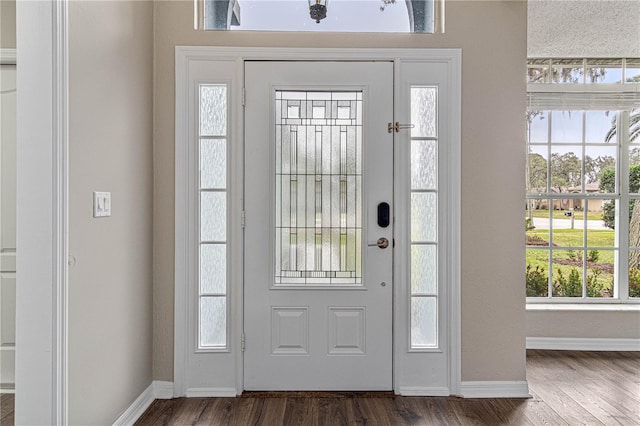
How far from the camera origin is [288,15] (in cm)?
274

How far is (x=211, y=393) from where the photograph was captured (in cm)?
266

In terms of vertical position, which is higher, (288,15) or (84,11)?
(288,15)

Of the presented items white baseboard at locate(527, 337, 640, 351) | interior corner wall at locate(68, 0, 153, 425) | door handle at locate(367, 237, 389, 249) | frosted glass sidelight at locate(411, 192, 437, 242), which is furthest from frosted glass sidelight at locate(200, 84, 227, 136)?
white baseboard at locate(527, 337, 640, 351)

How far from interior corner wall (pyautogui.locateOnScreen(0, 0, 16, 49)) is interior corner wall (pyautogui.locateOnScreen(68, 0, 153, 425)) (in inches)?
34.8

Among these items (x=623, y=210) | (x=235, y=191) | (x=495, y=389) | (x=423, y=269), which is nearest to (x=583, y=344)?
(x=623, y=210)

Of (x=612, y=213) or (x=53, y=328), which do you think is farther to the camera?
(x=612, y=213)

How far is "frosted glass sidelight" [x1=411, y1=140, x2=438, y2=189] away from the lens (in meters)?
2.71

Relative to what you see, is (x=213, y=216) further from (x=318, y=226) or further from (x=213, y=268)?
(x=318, y=226)

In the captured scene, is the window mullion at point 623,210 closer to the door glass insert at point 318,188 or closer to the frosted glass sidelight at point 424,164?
the frosted glass sidelight at point 424,164

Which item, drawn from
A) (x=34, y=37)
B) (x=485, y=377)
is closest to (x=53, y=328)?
(x=34, y=37)

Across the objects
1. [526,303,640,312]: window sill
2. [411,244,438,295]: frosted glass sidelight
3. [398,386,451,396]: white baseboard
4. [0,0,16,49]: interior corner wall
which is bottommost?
[398,386,451,396]: white baseboard

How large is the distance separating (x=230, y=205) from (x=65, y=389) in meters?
1.30

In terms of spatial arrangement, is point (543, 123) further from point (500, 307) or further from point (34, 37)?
point (34, 37)

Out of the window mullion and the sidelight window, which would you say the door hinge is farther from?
the window mullion
